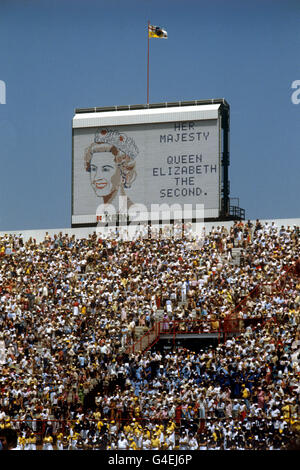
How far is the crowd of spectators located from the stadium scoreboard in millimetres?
3760

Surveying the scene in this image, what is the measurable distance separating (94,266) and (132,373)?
35.0ft

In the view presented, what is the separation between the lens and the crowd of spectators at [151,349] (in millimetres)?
27062

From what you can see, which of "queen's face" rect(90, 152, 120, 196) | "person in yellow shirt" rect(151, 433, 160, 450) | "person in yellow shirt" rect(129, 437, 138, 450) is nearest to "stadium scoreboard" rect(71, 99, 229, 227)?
"queen's face" rect(90, 152, 120, 196)

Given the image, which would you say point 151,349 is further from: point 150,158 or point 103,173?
point 103,173

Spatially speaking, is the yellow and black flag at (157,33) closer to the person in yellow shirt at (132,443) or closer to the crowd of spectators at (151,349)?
the crowd of spectators at (151,349)

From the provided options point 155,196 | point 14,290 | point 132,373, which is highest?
point 155,196

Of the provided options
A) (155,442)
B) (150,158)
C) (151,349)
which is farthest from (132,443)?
(150,158)

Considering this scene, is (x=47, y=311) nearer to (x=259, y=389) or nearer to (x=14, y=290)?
(x=14, y=290)

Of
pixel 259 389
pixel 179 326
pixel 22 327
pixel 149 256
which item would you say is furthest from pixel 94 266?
pixel 259 389

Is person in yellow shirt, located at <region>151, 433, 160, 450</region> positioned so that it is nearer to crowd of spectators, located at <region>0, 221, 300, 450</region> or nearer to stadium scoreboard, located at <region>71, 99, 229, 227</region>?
crowd of spectators, located at <region>0, 221, 300, 450</region>

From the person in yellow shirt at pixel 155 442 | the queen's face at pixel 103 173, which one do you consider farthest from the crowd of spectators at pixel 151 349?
the queen's face at pixel 103 173

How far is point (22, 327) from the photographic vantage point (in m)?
37.2

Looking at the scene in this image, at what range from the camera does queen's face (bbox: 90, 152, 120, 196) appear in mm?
47875

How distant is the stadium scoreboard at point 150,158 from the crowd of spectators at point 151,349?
3.76 m
